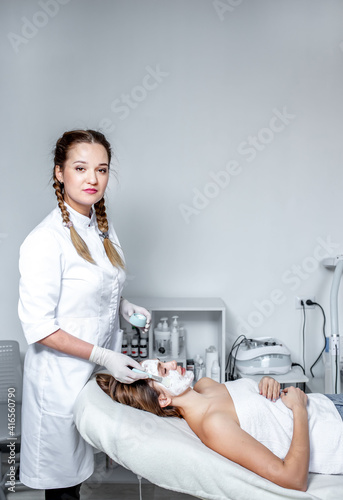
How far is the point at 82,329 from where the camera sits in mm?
1349

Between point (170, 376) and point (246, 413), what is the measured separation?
25cm

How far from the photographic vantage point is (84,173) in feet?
4.40

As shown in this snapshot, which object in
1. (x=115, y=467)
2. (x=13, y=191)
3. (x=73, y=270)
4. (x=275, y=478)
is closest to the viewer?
(x=275, y=478)

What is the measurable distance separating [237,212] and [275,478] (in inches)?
58.9

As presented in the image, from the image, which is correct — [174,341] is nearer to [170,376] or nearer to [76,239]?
[170,376]

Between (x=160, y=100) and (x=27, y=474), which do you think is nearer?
(x=27, y=474)

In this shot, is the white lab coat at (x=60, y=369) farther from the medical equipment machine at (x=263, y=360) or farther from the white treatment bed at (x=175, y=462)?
the medical equipment machine at (x=263, y=360)

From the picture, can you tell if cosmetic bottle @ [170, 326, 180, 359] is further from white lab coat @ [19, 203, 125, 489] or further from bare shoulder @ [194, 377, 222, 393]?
white lab coat @ [19, 203, 125, 489]

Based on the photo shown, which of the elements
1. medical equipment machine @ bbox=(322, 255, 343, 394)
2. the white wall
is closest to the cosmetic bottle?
the white wall

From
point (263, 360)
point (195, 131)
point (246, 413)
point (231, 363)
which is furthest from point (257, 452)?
point (195, 131)

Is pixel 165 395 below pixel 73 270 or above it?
below

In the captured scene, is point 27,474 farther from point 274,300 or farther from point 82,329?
point 274,300

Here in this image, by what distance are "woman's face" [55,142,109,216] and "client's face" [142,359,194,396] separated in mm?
533

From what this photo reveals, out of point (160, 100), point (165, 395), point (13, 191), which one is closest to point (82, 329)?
point (165, 395)
